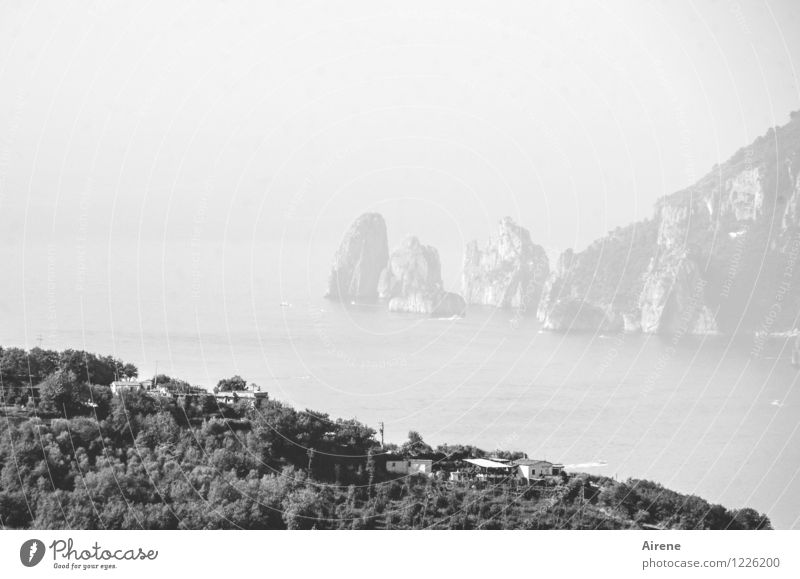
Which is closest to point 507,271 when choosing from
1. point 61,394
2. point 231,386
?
point 231,386

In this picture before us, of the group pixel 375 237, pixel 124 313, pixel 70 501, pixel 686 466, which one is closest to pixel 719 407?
pixel 686 466

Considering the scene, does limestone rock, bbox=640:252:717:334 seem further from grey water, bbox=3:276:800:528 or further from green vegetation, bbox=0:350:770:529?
green vegetation, bbox=0:350:770:529

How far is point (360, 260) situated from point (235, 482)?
39386 mm

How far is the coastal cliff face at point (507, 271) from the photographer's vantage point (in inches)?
2242

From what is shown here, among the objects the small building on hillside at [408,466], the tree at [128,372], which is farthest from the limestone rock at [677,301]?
the small building on hillside at [408,466]

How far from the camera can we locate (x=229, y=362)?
26594mm

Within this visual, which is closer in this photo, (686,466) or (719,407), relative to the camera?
(686,466)

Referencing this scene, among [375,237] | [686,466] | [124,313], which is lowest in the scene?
[686,466]

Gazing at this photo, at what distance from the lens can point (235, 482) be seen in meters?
12.6

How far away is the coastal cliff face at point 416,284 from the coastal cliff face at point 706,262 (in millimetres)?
3930

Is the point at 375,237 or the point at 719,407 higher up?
the point at 375,237
